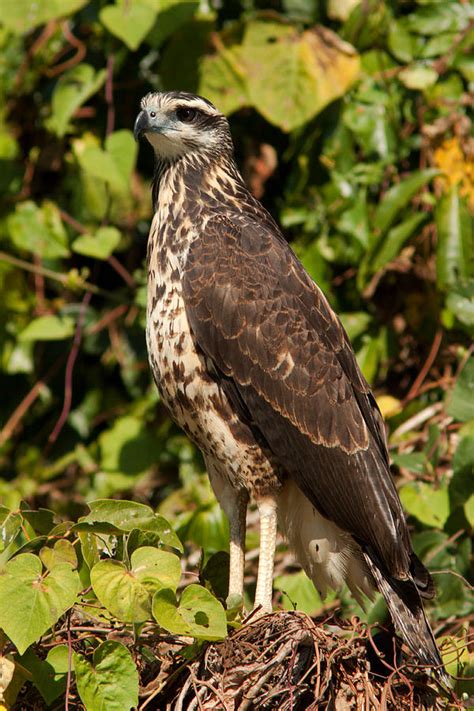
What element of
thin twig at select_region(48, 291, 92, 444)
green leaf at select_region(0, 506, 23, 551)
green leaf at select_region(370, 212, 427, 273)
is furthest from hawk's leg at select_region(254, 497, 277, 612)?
thin twig at select_region(48, 291, 92, 444)

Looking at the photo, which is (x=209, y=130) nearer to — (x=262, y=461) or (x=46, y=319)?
(x=262, y=461)

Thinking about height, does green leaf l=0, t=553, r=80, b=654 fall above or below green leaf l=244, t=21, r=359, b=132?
below

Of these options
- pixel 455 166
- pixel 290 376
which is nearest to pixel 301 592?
pixel 290 376

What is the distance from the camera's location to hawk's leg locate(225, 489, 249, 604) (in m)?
3.66

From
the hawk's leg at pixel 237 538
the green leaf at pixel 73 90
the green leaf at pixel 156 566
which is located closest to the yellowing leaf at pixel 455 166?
the green leaf at pixel 73 90

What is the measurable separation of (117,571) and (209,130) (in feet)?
5.87

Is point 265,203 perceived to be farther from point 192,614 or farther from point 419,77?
point 192,614

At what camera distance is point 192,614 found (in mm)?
2934

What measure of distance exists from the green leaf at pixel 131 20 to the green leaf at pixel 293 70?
1.85 ft

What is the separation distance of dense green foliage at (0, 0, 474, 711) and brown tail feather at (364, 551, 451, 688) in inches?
22.1

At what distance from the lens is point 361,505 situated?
3.51 metres

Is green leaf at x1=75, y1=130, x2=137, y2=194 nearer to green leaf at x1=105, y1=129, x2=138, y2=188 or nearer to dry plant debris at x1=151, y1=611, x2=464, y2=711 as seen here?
green leaf at x1=105, y1=129, x2=138, y2=188

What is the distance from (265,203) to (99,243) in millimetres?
1037

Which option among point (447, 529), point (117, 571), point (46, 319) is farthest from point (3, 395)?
point (117, 571)
